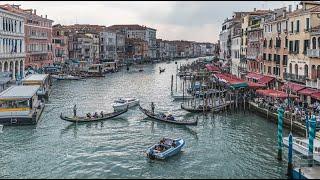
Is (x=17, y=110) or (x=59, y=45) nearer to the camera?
(x=17, y=110)

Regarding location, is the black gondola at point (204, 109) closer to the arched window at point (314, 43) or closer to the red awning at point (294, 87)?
the red awning at point (294, 87)

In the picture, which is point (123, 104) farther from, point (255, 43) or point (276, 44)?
point (255, 43)

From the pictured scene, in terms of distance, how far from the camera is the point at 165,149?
62.4 ft

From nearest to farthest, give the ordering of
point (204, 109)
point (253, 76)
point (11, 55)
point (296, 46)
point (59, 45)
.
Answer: point (204, 109)
point (296, 46)
point (253, 76)
point (11, 55)
point (59, 45)

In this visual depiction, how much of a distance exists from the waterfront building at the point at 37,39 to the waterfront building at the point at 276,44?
92.7ft

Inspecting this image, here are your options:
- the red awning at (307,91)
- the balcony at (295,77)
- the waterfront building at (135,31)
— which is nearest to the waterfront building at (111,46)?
the waterfront building at (135,31)

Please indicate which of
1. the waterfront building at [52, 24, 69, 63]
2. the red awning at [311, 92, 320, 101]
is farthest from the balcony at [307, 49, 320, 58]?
the waterfront building at [52, 24, 69, 63]

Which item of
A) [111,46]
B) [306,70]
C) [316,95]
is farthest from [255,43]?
[111,46]

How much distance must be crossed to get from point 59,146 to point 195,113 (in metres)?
11.5

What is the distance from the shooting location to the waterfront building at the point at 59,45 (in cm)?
6738

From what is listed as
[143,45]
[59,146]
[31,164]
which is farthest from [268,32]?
[143,45]

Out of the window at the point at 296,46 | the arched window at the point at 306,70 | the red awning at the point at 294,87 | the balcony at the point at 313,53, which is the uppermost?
the window at the point at 296,46

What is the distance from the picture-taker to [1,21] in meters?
38.8

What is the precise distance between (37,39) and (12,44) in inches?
642
